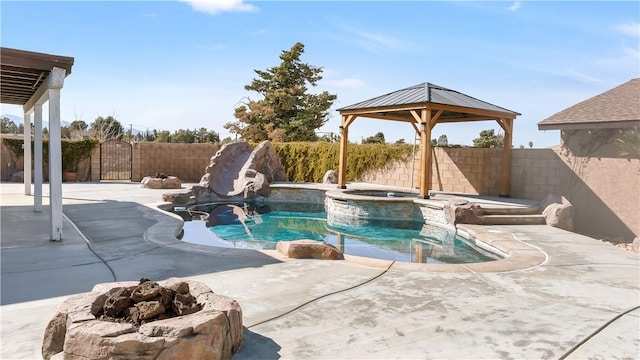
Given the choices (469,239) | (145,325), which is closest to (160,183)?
(469,239)

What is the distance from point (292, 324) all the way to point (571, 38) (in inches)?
400

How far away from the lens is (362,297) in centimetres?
371

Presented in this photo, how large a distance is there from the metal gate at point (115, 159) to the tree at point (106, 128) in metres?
9.41

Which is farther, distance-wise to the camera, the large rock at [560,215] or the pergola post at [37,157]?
the large rock at [560,215]

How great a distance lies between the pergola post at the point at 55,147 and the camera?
5527 millimetres

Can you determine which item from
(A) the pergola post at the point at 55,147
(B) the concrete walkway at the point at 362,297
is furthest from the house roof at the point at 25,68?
(B) the concrete walkway at the point at 362,297

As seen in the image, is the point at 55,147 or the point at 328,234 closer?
the point at 55,147

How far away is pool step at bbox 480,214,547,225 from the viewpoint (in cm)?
852

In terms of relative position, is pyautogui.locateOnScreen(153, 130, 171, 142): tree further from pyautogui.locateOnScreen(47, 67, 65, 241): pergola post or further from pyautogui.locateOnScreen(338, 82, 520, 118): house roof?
pyautogui.locateOnScreen(47, 67, 65, 241): pergola post

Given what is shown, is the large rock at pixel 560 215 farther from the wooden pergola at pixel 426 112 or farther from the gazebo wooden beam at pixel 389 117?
the gazebo wooden beam at pixel 389 117

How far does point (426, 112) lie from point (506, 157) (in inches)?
143

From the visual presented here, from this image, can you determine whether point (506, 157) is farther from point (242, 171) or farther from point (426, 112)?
point (242, 171)

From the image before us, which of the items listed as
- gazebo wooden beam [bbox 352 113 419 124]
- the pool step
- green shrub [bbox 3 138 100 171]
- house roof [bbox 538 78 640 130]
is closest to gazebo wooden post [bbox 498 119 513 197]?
house roof [bbox 538 78 640 130]

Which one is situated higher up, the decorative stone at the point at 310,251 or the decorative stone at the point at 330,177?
the decorative stone at the point at 330,177
